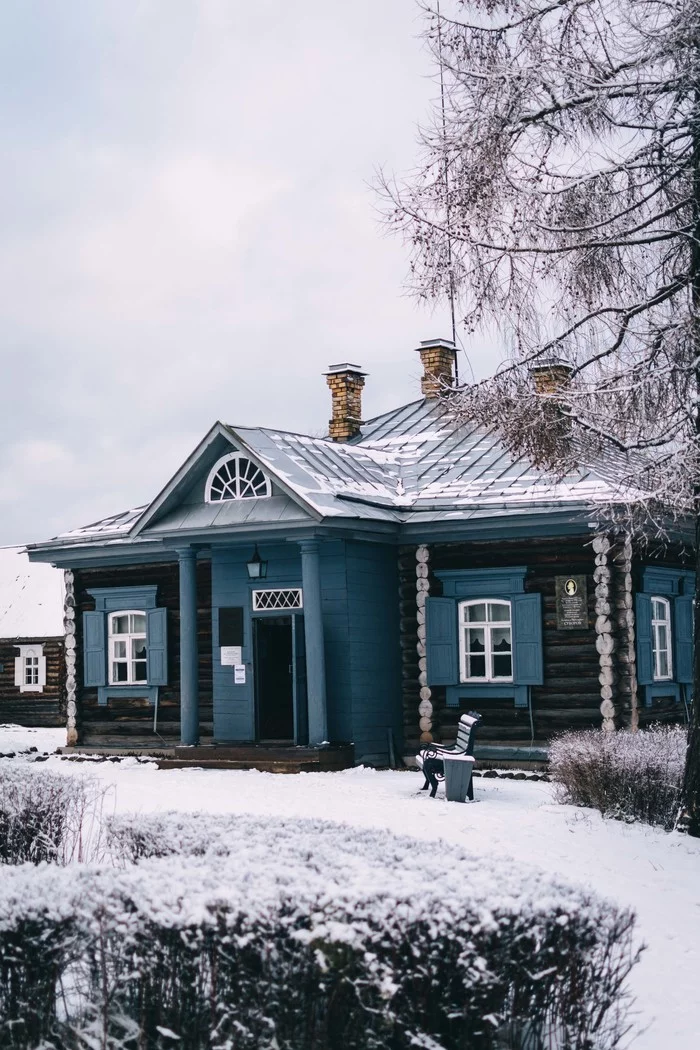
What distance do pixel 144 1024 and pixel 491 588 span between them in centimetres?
1299

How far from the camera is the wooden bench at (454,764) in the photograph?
14430 millimetres

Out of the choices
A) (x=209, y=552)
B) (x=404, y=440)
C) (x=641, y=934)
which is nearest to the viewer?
(x=641, y=934)

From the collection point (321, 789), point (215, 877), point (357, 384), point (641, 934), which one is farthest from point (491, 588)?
point (215, 877)

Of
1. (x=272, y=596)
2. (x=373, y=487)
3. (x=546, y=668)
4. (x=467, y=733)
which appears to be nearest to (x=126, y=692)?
(x=272, y=596)

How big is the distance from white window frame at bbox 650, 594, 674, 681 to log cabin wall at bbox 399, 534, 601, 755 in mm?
1434

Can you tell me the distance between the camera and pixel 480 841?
458 inches

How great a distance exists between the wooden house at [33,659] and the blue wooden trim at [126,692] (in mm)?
12627

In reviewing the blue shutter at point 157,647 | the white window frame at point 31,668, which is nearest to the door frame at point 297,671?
the blue shutter at point 157,647

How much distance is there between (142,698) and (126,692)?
0.33m

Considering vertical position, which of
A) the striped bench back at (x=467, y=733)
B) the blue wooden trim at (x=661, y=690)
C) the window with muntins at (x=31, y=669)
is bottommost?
the striped bench back at (x=467, y=733)

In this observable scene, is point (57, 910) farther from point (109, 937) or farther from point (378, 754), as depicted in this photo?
point (378, 754)

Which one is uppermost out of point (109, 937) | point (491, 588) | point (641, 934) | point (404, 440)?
point (404, 440)

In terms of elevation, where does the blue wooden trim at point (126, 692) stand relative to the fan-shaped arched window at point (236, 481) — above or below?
below

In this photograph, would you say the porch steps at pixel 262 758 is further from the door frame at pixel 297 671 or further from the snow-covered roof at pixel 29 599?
the snow-covered roof at pixel 29 599
